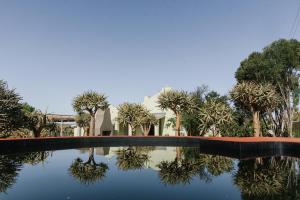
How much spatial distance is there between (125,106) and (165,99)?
5.95 meters

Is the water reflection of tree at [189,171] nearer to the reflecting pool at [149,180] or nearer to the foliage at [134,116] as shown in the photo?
the reflecting pool at [149,180]

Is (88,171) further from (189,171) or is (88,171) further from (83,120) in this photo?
(83,120)

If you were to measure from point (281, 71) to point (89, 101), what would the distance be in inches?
884

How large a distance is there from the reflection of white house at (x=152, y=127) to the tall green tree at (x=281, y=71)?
39.7 feet

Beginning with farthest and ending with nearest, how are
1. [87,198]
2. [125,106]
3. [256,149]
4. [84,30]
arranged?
[125,106] < [84,30] < [256,149] < [87,198]

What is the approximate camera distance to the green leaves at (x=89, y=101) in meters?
36.9

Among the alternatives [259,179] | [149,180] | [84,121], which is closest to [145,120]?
[84,121]

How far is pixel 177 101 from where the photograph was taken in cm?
3522

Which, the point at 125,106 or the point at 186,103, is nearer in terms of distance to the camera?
the point at 186,103

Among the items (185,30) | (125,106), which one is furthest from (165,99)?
(185,30)

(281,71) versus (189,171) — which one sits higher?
(281,71)

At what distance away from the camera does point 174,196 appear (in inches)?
366

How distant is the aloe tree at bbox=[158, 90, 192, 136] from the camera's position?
35.1 metres

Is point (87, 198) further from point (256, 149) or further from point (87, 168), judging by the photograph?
point (256, 149)
